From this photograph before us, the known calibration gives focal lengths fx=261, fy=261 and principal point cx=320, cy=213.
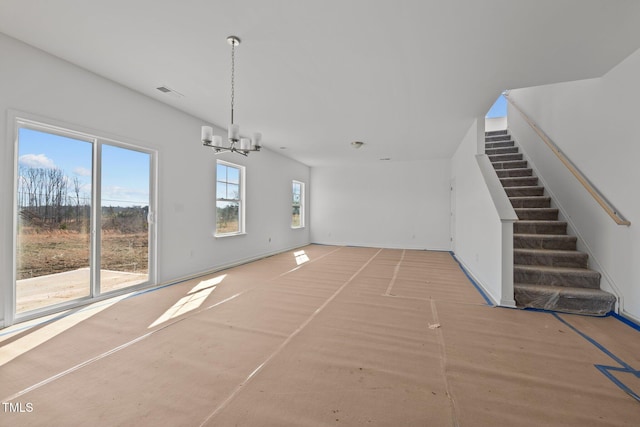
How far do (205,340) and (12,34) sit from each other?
10.8 ft

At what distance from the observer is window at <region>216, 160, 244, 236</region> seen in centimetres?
512

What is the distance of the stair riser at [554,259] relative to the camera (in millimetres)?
3314

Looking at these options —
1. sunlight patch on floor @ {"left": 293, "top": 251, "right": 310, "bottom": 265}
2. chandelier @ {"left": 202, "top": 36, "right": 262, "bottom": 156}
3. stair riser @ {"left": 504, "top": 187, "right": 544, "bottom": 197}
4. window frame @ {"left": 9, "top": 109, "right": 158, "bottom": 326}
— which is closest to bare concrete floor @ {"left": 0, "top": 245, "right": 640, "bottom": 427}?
window frame @ {"left": 9, "top": 109, "right": 158, "bottom": 326}

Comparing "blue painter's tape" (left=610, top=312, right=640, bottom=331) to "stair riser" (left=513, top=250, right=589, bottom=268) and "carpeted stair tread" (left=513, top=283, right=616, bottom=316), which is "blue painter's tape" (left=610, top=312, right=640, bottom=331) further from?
"stair riser" (left=513, top=250, right=589, bottom=268)

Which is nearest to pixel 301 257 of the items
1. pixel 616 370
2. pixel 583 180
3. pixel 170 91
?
pixel 170 91

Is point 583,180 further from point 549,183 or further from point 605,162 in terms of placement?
point 549,183

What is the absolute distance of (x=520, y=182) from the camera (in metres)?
4.72

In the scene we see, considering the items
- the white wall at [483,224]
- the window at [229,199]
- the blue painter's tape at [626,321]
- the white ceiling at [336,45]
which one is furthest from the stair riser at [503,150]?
the window at [229,199]

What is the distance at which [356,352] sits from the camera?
210 cm

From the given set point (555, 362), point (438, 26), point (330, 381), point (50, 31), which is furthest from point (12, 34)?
point (555, 362)

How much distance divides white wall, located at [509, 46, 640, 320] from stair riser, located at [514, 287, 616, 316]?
0.14m

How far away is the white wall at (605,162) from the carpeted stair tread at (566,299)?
0.49ft

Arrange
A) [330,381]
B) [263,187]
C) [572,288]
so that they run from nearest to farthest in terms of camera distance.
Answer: [330,381] → [572,288] → [263,187]

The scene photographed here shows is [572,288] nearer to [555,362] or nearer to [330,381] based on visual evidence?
[555,362]
